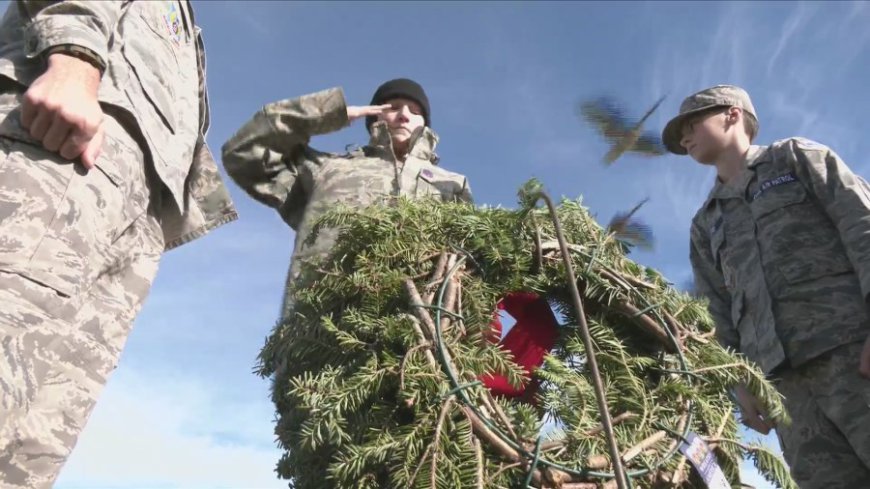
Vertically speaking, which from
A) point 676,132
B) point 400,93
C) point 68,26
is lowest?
point 68,26

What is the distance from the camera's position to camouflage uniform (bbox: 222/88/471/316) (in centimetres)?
218

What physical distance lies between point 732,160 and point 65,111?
2.27 metres

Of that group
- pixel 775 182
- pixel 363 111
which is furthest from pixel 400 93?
pixel 775 182

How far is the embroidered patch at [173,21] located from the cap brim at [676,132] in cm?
187

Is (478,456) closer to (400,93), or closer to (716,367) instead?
(716,367)

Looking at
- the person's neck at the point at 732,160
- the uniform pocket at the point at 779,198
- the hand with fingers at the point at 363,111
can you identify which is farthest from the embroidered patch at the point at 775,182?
the hand with fingers at the point at 363,111

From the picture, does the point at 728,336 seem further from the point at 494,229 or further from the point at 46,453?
the point at 46,453

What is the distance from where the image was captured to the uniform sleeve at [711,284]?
241cm

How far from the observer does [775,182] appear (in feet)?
7.36

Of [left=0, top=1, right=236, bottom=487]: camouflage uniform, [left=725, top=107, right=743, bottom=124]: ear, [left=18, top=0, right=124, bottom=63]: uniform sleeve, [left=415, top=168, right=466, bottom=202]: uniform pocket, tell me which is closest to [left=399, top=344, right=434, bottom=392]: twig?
[left=0, top=1, right=236, bottom=487]: camouflage uniform

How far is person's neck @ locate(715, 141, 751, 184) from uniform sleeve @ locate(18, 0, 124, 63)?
2166 millimetres

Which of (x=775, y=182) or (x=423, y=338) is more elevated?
(x=775, y=182)

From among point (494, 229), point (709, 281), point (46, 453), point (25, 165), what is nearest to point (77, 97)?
point (25, 165)

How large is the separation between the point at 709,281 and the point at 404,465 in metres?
2.04
